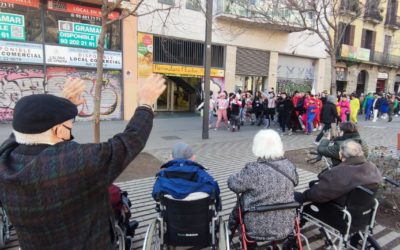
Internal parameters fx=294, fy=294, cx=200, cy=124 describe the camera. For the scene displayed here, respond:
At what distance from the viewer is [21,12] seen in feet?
37.1

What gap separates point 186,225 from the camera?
2795mm

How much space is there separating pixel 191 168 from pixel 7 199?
1686 mm

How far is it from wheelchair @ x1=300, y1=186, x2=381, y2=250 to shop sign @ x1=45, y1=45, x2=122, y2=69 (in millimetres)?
11812

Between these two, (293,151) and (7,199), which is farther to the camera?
(293,151)

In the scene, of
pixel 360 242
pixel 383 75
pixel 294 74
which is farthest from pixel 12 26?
A: pixel 383 75

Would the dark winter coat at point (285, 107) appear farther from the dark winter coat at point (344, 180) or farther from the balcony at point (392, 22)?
the balcony at point (392, 22)

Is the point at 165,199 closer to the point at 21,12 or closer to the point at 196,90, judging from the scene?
the point at 21,12

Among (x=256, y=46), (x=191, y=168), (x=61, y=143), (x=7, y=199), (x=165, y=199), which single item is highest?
(x=256, y=46)

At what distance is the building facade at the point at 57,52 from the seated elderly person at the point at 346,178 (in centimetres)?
1102

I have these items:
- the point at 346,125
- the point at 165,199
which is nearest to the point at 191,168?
the point at 165,199

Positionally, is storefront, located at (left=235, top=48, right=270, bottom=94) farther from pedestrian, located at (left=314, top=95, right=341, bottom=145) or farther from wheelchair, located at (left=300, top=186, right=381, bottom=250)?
wheelchair, located at (left=300, top=186, right=381, bottom=250)

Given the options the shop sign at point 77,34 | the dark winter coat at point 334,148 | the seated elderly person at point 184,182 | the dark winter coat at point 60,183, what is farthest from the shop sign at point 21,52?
the dark winter coat at point 60,183

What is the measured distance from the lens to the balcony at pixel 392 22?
2489 centimetres

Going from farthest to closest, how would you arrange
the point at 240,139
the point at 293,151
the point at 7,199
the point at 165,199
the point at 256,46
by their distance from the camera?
1. the point at 256,46
2. the point at 240,139
3. the point at 293,151
4. the point at 165,199
5. the point at 7,199
